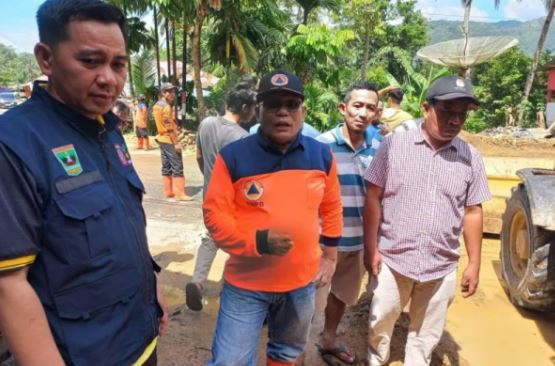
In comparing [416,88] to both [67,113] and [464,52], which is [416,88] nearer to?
[464,52]

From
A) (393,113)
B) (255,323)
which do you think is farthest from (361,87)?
(393,113)

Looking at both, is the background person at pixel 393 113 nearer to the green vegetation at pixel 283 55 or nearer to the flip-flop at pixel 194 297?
the flip-flop at pixel 194 297

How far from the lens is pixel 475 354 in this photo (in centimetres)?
303

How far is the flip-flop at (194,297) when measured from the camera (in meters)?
3.35

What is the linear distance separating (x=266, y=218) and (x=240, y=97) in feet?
5.84

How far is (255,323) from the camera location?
196 centimetres

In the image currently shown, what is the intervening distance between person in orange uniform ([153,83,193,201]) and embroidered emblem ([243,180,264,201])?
16.3ft

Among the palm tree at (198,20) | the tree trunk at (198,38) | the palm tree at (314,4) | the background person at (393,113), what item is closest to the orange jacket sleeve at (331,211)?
the background person at (393,113)

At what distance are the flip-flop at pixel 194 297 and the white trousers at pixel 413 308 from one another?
1.44 meters

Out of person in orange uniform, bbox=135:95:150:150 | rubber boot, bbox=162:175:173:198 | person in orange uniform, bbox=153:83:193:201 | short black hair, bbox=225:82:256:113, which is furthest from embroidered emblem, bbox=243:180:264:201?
person in orange uniform, bbox=135:95:150:150

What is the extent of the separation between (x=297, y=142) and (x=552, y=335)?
110 inches

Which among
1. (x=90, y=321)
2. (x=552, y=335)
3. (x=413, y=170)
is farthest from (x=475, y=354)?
(x=90, y=321)

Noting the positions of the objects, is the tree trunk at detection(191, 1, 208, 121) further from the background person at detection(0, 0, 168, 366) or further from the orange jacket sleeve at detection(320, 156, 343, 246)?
the background person at detection(0, 0, 168, 366)

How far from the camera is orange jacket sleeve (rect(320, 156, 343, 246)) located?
215 cm
